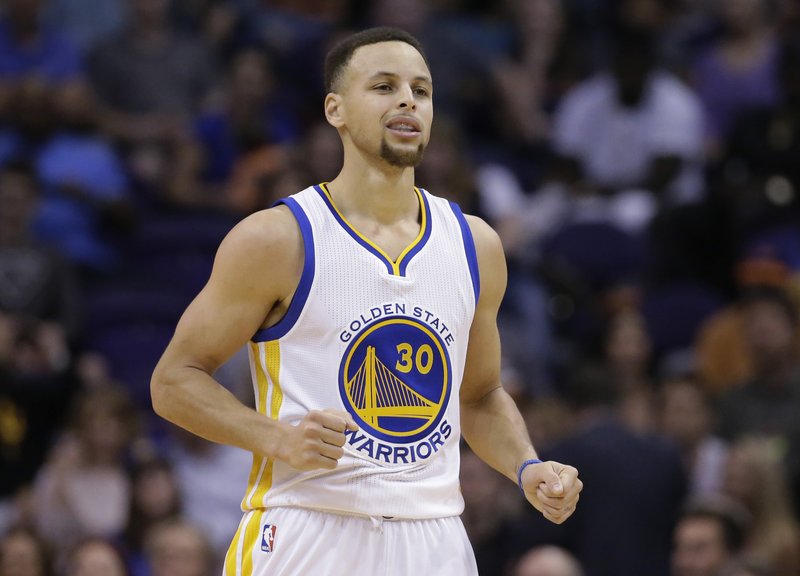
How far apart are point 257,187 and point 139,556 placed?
3496mm

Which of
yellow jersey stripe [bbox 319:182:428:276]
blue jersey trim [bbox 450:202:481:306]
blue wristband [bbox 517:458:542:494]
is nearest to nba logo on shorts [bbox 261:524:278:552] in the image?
blue wristband [bbox 517:458:542:494]

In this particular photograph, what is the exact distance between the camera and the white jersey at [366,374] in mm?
4785

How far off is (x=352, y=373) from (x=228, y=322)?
432mm

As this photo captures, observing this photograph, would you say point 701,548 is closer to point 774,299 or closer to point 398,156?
point 774,299

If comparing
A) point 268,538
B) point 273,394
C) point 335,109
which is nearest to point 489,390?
point 273,394

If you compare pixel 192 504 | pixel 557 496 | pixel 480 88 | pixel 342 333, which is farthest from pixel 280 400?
pixel 480 88

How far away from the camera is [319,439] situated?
438 cm

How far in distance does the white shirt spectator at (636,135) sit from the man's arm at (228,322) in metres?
8.17

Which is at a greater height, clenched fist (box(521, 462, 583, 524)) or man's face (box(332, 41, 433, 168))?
man's face (box(332, 41, 433, 168))

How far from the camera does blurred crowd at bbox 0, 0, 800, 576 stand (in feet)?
29.2

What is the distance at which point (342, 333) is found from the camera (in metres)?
4.83

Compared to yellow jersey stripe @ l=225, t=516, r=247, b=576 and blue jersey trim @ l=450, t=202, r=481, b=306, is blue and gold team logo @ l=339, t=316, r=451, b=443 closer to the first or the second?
blue jersey trim @ l=450, t=202, r=481, b=306

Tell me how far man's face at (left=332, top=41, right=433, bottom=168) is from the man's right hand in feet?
3.42

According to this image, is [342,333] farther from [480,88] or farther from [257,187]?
[480,88]
